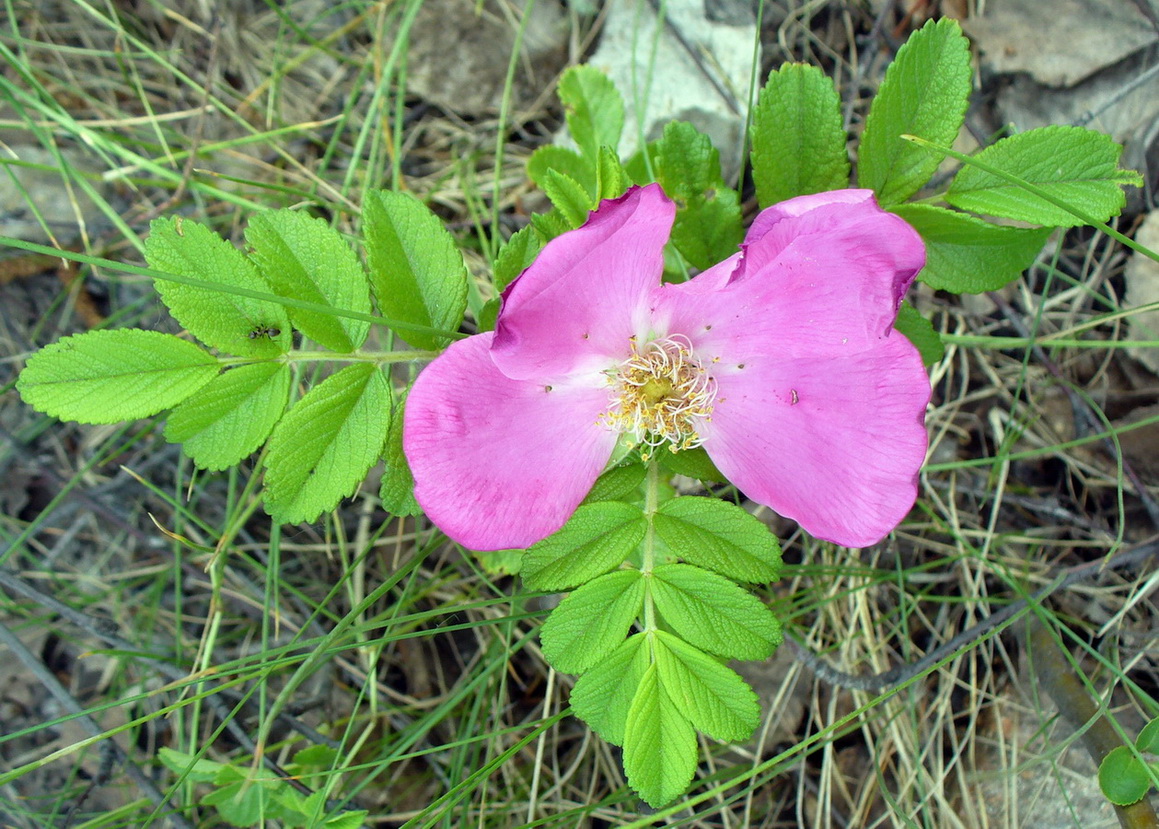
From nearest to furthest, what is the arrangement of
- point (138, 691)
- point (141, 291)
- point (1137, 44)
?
point (1137, 44), point (138, 691), point (141, 291)

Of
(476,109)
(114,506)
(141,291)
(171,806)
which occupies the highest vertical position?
(476,109)

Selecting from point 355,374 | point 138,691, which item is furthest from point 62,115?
point 138,691

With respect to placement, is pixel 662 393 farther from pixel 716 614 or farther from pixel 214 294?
pixel 214 294

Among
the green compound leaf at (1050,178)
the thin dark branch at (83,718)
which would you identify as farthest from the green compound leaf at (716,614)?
the thin dark branch at (83,718)

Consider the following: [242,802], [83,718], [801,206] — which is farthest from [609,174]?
[83,718]

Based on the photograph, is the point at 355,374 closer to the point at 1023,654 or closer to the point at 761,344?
the point at 761,344

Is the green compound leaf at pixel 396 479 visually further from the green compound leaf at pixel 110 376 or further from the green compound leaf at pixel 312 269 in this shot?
the green compound leaf at pixel 110 376
